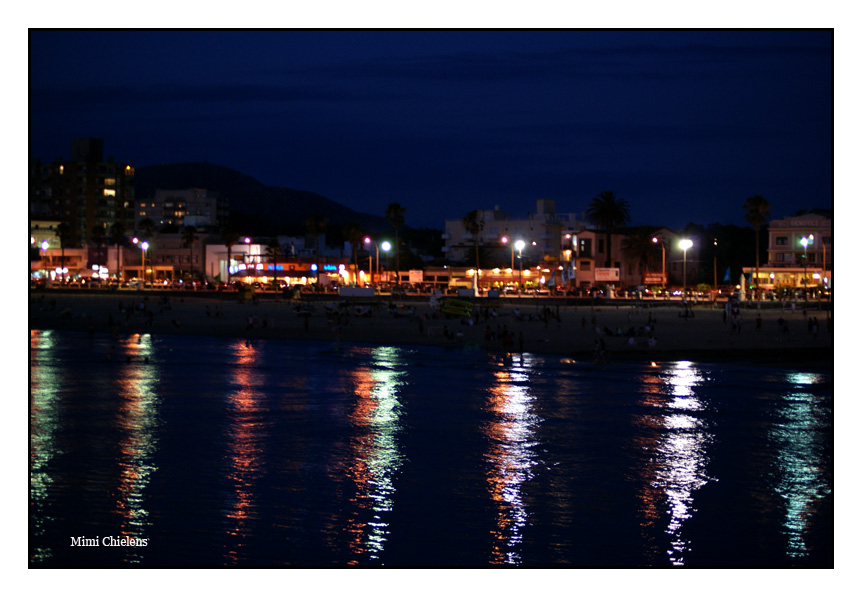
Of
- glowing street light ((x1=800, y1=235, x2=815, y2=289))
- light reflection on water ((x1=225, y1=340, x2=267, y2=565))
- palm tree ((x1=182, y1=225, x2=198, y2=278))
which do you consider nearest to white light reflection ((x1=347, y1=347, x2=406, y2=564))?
light reflection on water ((x1=225, y1=340, x2=267, y2=565))

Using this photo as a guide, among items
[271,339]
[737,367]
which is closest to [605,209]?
[271,339]

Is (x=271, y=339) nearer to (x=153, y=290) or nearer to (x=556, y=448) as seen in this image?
(x=556, y=448)

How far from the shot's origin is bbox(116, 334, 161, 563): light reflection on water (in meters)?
15.1

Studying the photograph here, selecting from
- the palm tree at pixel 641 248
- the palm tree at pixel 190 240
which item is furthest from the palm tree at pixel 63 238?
the palm tree at pixel 641 248

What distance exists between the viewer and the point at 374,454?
20.5 meters

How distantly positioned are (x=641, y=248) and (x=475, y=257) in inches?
1053

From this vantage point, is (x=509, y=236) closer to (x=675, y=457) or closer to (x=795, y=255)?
(x=795, y=255)

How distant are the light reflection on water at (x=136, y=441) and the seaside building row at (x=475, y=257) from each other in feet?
215

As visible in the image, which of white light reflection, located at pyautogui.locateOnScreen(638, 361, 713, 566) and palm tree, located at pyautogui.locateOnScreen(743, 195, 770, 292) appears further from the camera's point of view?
palm tree, located at pyautogui.locateOnScreen(743, 195, 770, 292)

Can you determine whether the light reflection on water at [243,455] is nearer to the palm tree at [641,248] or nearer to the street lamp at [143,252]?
the palm tree at [641,248]

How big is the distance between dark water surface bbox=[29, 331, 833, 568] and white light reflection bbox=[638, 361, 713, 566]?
A: 0.23ft

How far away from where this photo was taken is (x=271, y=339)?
51.4 meters

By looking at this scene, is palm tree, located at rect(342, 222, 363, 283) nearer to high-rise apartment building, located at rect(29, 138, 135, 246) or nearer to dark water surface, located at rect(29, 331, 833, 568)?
high-rise apartment building, located at rect(29, 138, 135, 246)
